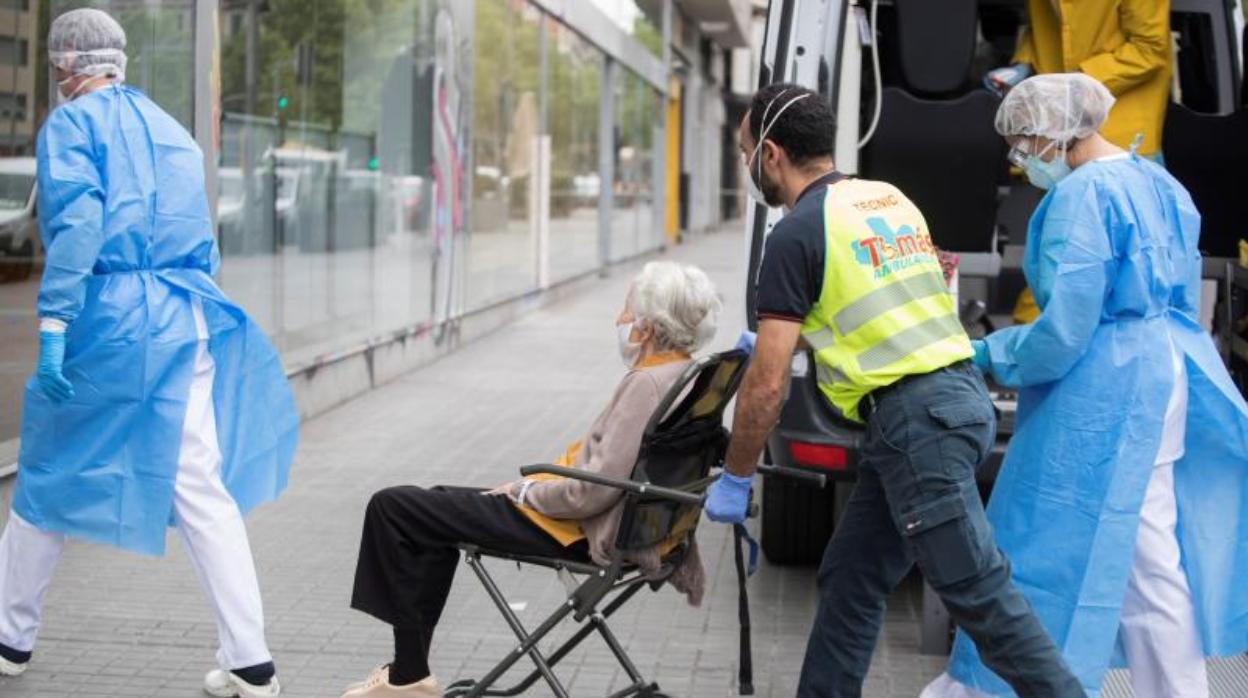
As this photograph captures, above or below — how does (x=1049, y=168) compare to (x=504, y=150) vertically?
below

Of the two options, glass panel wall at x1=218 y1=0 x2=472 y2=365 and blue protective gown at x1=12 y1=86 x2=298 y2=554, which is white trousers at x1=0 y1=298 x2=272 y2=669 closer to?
blue protective gown at x1=12 y1=86 x2=298 y2=554

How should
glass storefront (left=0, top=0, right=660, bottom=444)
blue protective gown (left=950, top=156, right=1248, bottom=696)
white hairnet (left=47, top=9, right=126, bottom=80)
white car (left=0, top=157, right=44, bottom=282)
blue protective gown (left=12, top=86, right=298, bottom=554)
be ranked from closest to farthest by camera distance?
blue protective gown (left=950, top=156, right=1248, bottom=696) < blue protective gown (left=12, top=86, right=298, bottom=554) < white hairnet (left=47, top=9, right=126, bottom=80) < white car (left=0, top=157, right=44, bottom=282) < glass storefront (left=0, top=0, right=660, bottom=444)

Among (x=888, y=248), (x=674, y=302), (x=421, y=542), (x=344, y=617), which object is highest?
(x=888, y=248)

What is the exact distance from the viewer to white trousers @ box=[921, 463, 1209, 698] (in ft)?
13.9

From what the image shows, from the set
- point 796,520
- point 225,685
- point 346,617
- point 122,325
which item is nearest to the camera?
point 122,325

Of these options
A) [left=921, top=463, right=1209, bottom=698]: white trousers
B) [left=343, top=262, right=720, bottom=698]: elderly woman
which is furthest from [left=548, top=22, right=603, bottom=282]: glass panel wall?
[left=921, top=463, right=1209, bottom=698]: white trousers

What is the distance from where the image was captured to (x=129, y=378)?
15.2 feet

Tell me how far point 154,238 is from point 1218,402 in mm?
2644

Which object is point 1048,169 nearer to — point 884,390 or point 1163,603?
point 884,390

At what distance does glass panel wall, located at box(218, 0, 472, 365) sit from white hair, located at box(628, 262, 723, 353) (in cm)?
480

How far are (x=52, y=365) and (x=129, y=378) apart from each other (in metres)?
0.21

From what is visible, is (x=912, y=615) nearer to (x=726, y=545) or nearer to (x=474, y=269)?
(x=726, y=545)

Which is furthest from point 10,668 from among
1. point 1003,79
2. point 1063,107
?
Answer: point 1003,79

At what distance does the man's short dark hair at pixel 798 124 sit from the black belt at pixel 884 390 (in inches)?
20.6
